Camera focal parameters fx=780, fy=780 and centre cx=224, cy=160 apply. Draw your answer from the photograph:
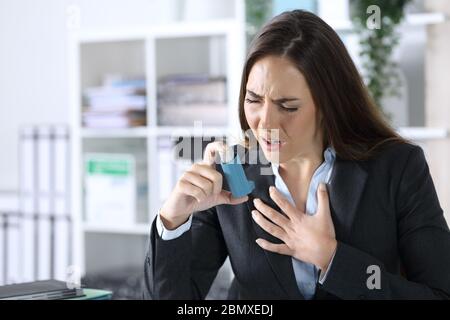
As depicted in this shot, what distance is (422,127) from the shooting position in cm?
281

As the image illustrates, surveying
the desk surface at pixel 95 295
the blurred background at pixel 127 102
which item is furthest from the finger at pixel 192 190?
the blurred background at pixel 127 102

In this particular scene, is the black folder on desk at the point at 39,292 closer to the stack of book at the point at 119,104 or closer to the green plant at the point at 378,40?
the green plant at the point at 378,40

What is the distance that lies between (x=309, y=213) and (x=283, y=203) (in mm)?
152

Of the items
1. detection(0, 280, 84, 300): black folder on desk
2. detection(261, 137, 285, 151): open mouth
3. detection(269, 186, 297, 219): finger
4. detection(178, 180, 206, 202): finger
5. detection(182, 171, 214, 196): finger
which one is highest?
detection(261, 137, 285, 151): open mouth

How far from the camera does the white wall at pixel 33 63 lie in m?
3.63

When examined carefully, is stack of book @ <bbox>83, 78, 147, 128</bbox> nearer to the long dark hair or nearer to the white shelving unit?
the white shelving unit

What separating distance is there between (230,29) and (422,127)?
778mm

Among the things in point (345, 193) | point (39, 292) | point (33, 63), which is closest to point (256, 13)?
point (33, 63)

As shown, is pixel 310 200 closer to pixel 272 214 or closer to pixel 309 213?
pixel 309 213

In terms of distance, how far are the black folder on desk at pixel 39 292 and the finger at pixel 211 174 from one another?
0.29 m

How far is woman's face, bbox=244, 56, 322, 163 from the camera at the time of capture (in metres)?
1.38

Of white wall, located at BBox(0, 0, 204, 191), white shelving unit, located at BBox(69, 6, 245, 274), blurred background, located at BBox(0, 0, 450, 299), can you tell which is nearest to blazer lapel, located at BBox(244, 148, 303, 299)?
blurred background, located at BBox(0, 0, 450, 299)

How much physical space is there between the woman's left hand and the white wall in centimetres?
232

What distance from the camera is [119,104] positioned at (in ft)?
10.1
